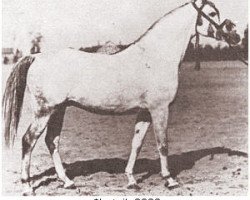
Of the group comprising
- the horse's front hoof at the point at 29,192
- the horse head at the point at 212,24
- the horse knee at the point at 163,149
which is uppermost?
the horse head at the point at 212,24

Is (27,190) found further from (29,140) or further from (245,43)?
(245,43)

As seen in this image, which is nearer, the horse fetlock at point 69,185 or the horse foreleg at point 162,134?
the horse foreleg at point 162,134

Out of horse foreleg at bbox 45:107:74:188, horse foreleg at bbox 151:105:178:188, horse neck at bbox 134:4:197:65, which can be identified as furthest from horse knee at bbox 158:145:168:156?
horse foreleg at bbox 45:107:74:188

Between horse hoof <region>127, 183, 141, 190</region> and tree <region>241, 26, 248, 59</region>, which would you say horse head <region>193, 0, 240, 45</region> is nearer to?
tree <region>241, 26, 248, 59</region>

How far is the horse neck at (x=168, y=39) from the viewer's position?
566 centimetres

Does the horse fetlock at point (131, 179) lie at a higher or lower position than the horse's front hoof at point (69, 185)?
higher

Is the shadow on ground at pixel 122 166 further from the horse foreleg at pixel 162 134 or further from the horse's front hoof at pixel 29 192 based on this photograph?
the horse foreleg at pixel 162 134

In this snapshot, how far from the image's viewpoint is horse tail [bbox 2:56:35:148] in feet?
18.2

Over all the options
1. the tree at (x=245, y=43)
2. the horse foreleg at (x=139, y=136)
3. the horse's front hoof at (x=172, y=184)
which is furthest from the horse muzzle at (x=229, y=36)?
the horse's front hoof at (x=172, y=184)

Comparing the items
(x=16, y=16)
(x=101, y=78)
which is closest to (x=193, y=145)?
(x=101, y=78)

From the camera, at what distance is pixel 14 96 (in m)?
5.63

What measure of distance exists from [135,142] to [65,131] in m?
2.03

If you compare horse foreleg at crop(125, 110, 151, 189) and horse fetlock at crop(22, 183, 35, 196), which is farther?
horse foreleg at crop(125, 110, 151, 189)

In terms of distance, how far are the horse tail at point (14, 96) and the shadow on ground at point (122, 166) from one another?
2.04 ft
